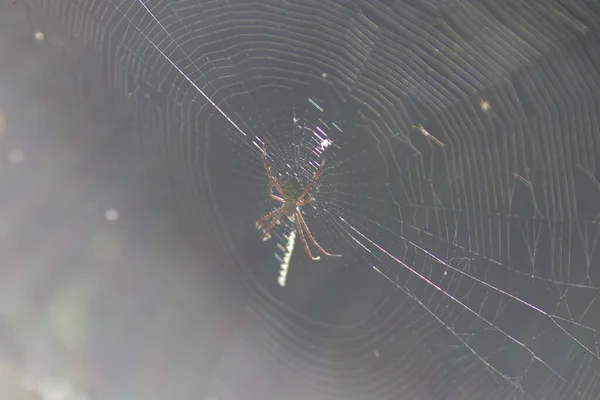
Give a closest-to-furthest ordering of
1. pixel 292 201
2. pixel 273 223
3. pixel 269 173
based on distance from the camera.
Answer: pixel 269 173
pixel 292 201
pixel 273 223

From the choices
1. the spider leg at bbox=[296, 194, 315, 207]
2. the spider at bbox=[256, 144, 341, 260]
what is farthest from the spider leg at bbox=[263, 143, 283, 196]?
the spider leg at bbox=[296, 194, 315, 207]

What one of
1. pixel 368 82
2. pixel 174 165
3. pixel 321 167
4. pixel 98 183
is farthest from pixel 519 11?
pixel 98 183

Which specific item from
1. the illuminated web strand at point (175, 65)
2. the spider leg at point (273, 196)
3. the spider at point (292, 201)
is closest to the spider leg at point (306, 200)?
the spider at point (292, 201)

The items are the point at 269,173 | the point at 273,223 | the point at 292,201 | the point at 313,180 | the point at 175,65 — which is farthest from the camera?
the point at 273,223

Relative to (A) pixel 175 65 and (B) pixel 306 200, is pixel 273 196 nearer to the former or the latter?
(B) pixel 306 200

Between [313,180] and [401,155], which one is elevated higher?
[401,155]

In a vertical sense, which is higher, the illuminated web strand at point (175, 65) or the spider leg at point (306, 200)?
the illuminated web strand at point (175, 65)

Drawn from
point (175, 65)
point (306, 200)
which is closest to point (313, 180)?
point (306, 200)

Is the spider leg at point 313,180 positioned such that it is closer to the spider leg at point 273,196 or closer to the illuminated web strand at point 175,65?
the spider leg at point 273,196
